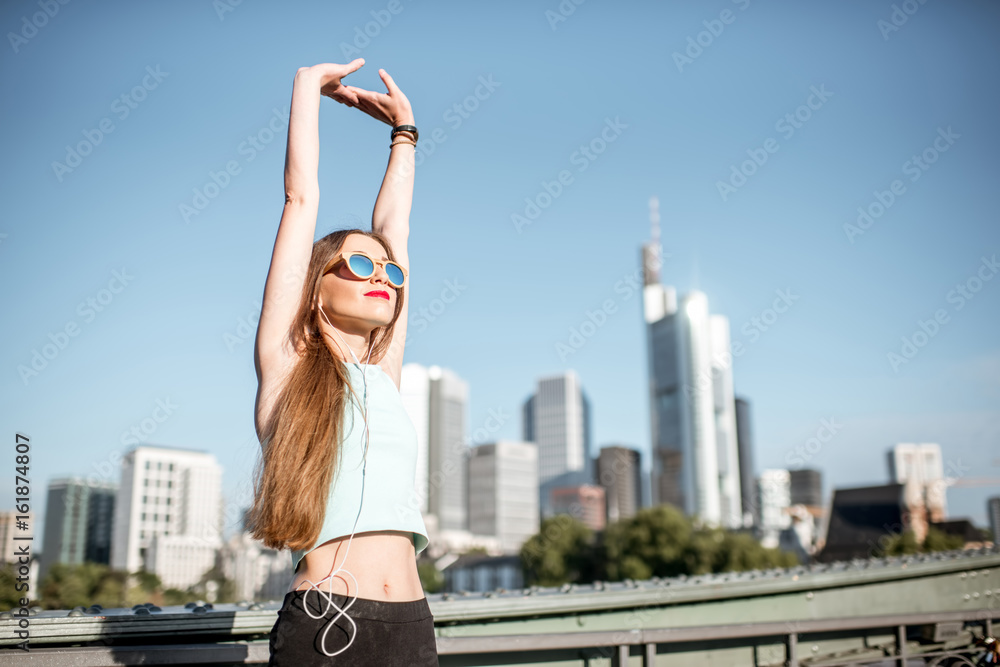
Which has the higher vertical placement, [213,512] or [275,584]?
[213,512]

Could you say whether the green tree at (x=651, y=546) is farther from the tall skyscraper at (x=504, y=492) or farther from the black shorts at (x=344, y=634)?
the tall skyscraper at (x=504, y=492)

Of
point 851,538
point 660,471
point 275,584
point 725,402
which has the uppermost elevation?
point 725,402

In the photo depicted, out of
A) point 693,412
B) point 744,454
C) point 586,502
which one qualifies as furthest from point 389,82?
point 744,454

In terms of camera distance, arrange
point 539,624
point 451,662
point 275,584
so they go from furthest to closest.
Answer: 1. point 275,584
2. point 539,624
3. point 451,662

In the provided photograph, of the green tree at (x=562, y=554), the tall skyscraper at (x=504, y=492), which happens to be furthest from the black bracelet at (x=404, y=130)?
the tall skyscraper at (x=504, y=492)

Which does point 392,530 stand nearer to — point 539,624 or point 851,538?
point 539,624

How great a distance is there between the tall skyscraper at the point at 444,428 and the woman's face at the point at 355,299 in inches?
6122

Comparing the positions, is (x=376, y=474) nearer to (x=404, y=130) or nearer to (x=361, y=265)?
(x=361, y=265)

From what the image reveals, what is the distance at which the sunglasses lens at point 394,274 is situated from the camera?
1884mm

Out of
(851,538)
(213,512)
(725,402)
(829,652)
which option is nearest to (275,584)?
(213,512)

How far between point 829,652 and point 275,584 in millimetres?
101801

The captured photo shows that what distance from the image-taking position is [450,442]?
184 metres

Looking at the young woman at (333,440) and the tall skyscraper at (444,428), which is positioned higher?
the tall skyscraper at (444,428)

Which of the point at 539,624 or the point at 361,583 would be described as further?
the point at 539,624
